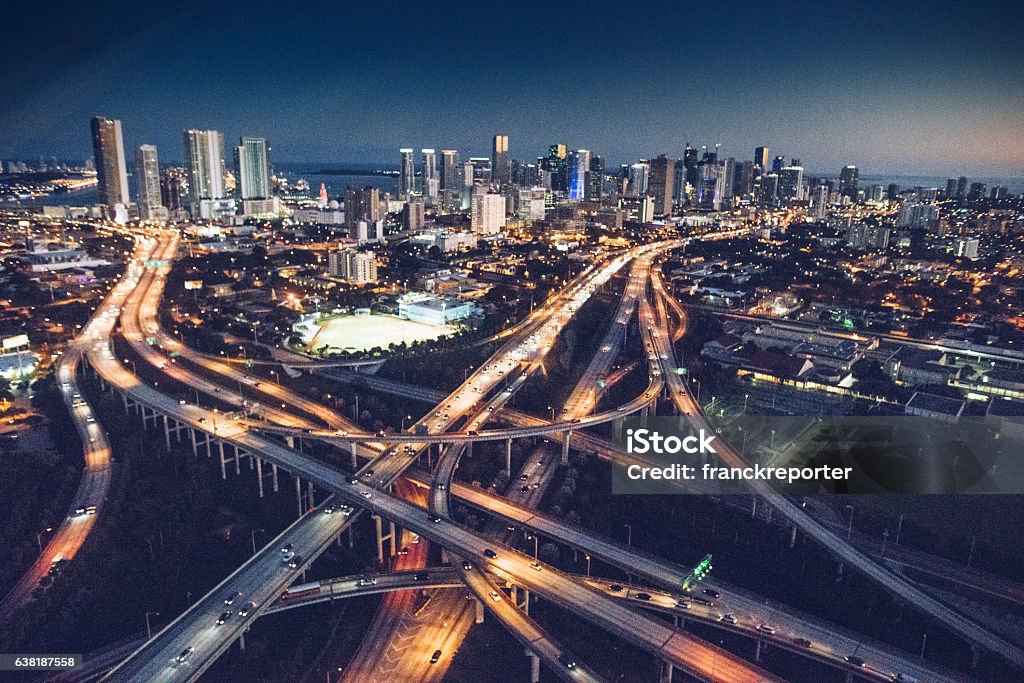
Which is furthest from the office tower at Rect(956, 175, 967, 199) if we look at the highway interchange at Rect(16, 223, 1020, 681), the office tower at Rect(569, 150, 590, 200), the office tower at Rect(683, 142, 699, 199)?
the highway interchange at Rect(16, 223, 1020, 681)

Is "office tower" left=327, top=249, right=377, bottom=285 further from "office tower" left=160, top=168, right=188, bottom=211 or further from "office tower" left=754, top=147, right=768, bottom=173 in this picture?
"office tower" left=754, top=147, right=768, bottom=173

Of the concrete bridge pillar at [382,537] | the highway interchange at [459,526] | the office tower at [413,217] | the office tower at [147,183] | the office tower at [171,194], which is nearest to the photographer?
the highway interchange at [459,526]

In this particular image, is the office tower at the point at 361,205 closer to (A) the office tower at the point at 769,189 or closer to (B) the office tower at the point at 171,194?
(B) the office tower at the point at 171,194

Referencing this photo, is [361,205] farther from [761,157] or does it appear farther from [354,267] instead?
[761,157]

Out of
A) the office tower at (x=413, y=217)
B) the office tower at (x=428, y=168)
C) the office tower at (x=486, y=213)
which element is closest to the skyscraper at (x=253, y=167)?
the office tower at (x=428, y=168)

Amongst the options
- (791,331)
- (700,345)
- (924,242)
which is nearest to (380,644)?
(700,345)

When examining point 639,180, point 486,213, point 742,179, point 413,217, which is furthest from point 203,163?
point 742,179
